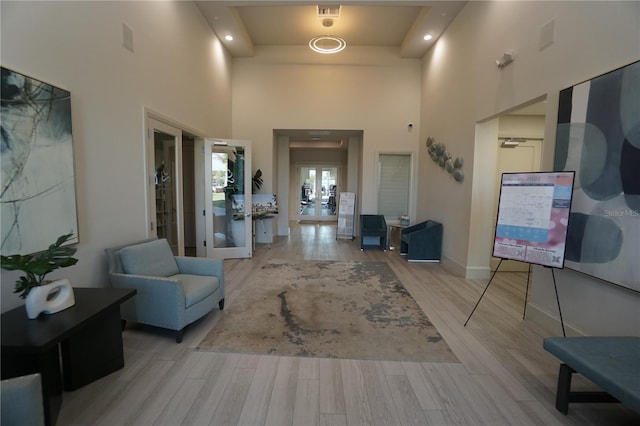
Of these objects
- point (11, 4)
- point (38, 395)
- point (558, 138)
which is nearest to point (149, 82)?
point (11, 4)

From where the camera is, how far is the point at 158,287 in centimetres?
260

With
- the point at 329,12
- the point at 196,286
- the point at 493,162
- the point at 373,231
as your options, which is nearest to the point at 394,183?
the point at 373,231

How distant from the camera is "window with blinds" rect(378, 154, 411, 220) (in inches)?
283

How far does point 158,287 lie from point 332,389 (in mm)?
1737

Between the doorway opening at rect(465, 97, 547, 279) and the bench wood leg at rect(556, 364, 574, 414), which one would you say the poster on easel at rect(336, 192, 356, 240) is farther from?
the bench wood leg at rect(556, 364, 574, 414)

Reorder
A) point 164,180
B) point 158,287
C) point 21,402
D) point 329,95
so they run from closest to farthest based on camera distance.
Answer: point 21,402
point 158,287
point 164,180
point 329,95

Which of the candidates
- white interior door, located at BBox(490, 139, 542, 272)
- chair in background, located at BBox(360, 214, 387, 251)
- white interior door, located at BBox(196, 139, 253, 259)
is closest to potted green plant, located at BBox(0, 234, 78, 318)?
white interior door, located at BBox(196, 139, 253, 259)

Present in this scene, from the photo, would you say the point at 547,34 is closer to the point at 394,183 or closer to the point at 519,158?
the point at 519,158

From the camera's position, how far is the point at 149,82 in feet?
11.6

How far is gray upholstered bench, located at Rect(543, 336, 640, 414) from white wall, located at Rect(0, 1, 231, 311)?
3.72 metres

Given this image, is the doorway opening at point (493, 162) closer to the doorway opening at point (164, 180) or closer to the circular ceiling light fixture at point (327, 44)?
the circular ceiling light fixture at point (327, 44)

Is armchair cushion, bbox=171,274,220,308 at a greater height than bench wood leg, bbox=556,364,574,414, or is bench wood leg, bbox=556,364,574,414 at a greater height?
armchair cushion, bbox=171,274,220,308

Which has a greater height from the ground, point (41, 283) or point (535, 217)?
point (535, 217)

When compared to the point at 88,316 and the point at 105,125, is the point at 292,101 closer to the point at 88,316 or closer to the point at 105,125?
the point at 105,125
